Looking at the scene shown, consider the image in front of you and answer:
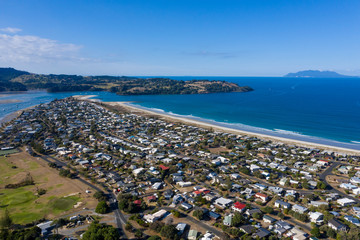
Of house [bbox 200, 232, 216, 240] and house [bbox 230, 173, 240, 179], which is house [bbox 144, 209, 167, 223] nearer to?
house [bbox 200, 232, 216, 240]

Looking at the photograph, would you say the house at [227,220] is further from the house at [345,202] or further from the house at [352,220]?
the house at [345,202]

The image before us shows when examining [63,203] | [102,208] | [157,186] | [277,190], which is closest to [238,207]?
[277,190]

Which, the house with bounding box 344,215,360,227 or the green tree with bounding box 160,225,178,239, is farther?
the house with bounding box 344,215,360,227

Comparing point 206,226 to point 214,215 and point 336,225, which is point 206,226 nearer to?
point 214,215

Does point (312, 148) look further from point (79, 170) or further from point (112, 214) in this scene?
point (79, 170)

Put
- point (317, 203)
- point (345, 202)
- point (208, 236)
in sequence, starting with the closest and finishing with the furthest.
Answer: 1. point (208, 236)
2. point (317, 203)
3. point (345, 202)

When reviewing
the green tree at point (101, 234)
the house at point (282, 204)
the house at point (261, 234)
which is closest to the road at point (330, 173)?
the house at point (282, 204)

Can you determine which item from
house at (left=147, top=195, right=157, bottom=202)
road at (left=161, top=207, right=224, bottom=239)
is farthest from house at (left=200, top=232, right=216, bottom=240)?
house at (left=147, top=195, right=157, bottom=202)
